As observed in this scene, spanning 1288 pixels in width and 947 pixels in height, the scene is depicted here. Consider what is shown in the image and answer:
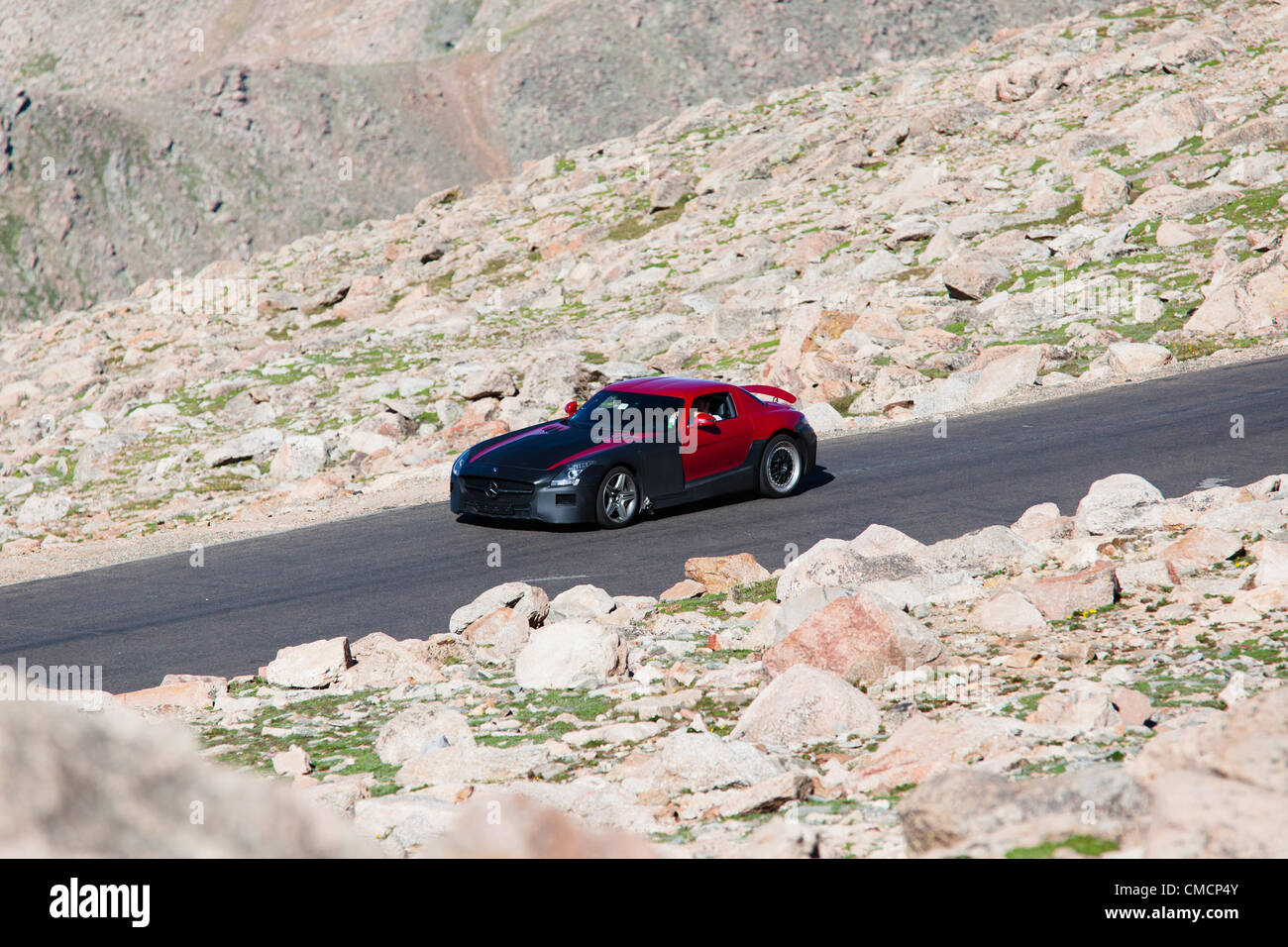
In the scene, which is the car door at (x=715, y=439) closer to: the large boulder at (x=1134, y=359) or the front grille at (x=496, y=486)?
the front grille at (x=496, y=486)

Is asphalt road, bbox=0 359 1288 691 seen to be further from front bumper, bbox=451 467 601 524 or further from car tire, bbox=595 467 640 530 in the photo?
front bumper, bbox=451 467 601 524

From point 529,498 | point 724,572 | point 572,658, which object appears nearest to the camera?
point 572,658

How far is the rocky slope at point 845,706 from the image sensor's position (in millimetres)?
4203

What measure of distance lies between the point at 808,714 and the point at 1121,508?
575 centimetres

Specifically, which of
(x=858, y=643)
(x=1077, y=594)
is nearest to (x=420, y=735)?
(x=858, y=643)

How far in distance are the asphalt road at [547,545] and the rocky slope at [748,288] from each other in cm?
373

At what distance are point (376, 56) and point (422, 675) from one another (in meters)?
111

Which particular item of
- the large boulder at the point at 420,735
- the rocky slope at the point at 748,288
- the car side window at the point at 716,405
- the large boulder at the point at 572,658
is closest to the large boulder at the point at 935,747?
the large boulder at the point at 420,735

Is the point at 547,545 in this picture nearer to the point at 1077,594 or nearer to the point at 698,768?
the point at 1077,594

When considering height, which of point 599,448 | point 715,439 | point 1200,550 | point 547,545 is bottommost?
point 1200,550

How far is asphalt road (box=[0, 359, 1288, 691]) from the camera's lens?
11.1m

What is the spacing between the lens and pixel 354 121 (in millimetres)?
100750

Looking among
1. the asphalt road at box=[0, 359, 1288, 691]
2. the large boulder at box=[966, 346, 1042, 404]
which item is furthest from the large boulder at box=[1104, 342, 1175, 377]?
the asphalt road at box=[0, 359, 1288, 691]
